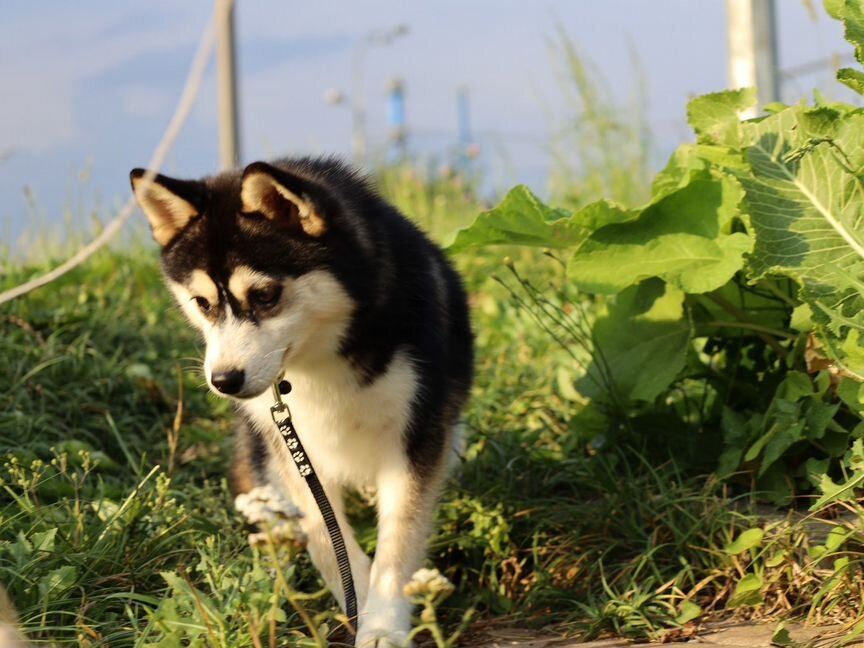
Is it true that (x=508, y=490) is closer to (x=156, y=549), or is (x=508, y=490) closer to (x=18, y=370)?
(x=156, y=549)

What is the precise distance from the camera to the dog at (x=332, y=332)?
2.81 metres

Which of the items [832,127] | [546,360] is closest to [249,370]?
[832,127]

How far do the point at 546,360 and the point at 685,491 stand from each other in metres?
2.05

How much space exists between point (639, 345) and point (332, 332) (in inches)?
46.2

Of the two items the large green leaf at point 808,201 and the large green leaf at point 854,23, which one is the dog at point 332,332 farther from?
the large green leaf at point 854,23

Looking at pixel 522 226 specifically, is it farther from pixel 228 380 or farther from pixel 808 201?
pixel 228 380

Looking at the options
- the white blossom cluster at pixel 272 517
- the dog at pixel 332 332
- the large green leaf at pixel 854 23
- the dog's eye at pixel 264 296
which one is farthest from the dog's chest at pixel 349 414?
the large green leaf at pixel 854 23

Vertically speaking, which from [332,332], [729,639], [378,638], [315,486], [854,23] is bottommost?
[729,639]

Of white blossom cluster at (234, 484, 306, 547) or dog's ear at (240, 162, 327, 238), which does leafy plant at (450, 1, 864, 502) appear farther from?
white blossom cluster at (234, 484, 306, 547)

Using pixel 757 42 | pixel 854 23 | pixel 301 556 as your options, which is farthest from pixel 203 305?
pixel 757 42

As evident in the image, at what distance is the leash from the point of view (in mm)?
2773

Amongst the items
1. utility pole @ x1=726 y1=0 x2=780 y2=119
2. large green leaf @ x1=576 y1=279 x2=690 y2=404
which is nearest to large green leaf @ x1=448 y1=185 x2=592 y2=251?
large green leaf @ x1=576 y1=279 x2=690 y2=404

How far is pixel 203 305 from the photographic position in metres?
2.92

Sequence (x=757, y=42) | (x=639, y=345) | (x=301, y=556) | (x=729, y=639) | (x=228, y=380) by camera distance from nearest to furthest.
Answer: (x=228, y=380), (x=729, y=639), (x=301, y=556), (x=639, y=345), (x=757, y=42)
